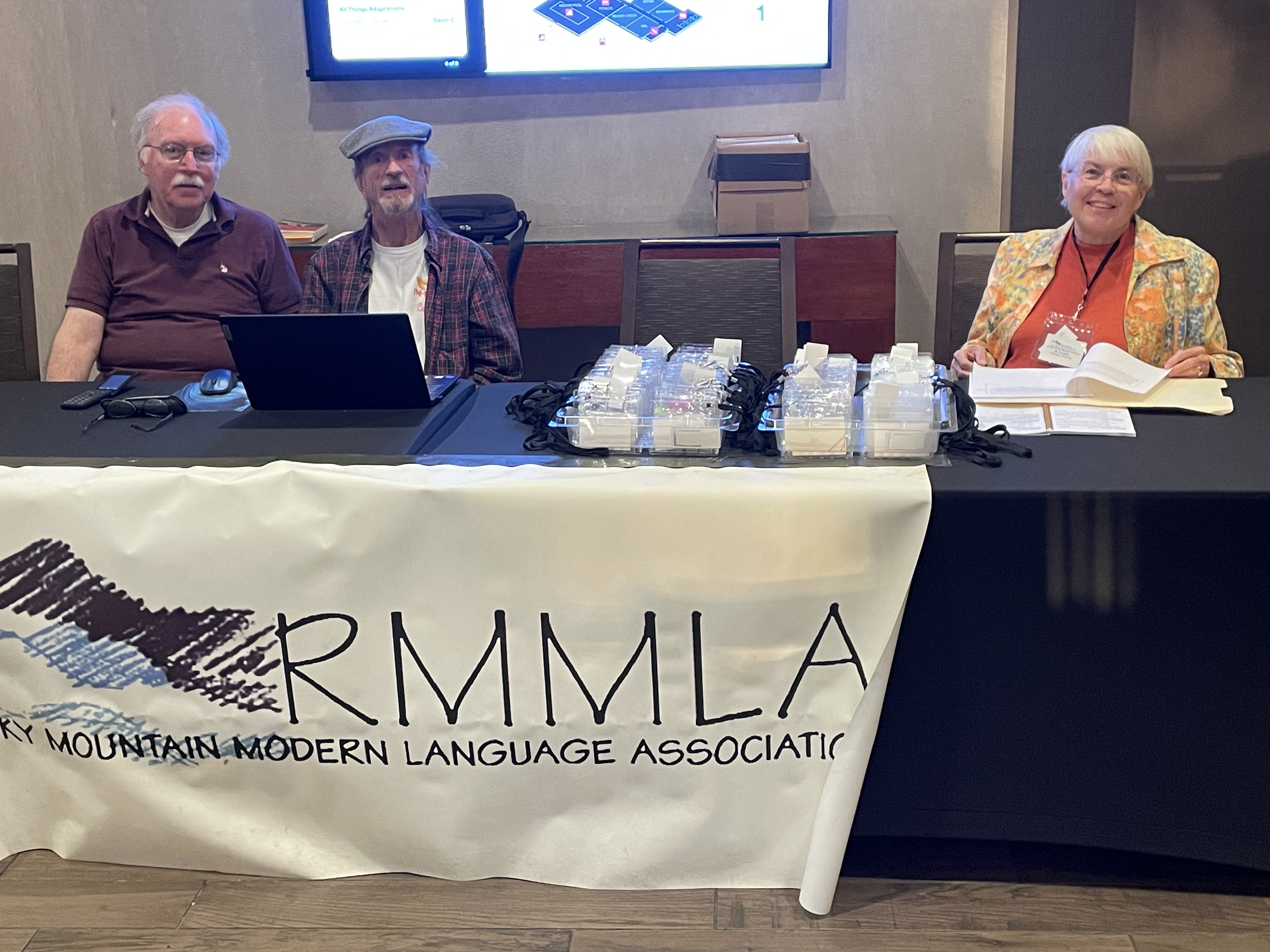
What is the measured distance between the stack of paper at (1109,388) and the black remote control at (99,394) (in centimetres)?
147

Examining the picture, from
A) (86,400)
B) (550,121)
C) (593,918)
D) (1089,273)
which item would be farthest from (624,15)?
(593,918)

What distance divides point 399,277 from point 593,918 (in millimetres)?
1584

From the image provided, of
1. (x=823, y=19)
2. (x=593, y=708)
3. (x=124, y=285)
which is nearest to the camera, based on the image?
(x=593, y=708)

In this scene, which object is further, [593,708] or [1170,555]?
[593,708]

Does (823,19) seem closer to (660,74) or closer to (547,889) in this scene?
(660,74)

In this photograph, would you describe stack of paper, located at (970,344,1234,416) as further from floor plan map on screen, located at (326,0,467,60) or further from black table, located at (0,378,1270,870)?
floor plan map on screen, located at (326,0,467,60)

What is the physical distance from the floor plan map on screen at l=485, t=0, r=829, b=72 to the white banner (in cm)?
247

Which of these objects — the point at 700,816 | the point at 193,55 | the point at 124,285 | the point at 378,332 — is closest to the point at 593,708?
the point at 700,816

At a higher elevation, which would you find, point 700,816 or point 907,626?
point 907,626

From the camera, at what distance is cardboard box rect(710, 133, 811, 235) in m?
3.45

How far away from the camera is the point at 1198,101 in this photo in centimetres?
328

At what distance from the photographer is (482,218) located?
3543 millimetres

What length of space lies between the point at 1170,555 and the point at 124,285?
2.21 m

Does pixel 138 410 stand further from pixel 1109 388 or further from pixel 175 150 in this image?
pixel 1109 388
